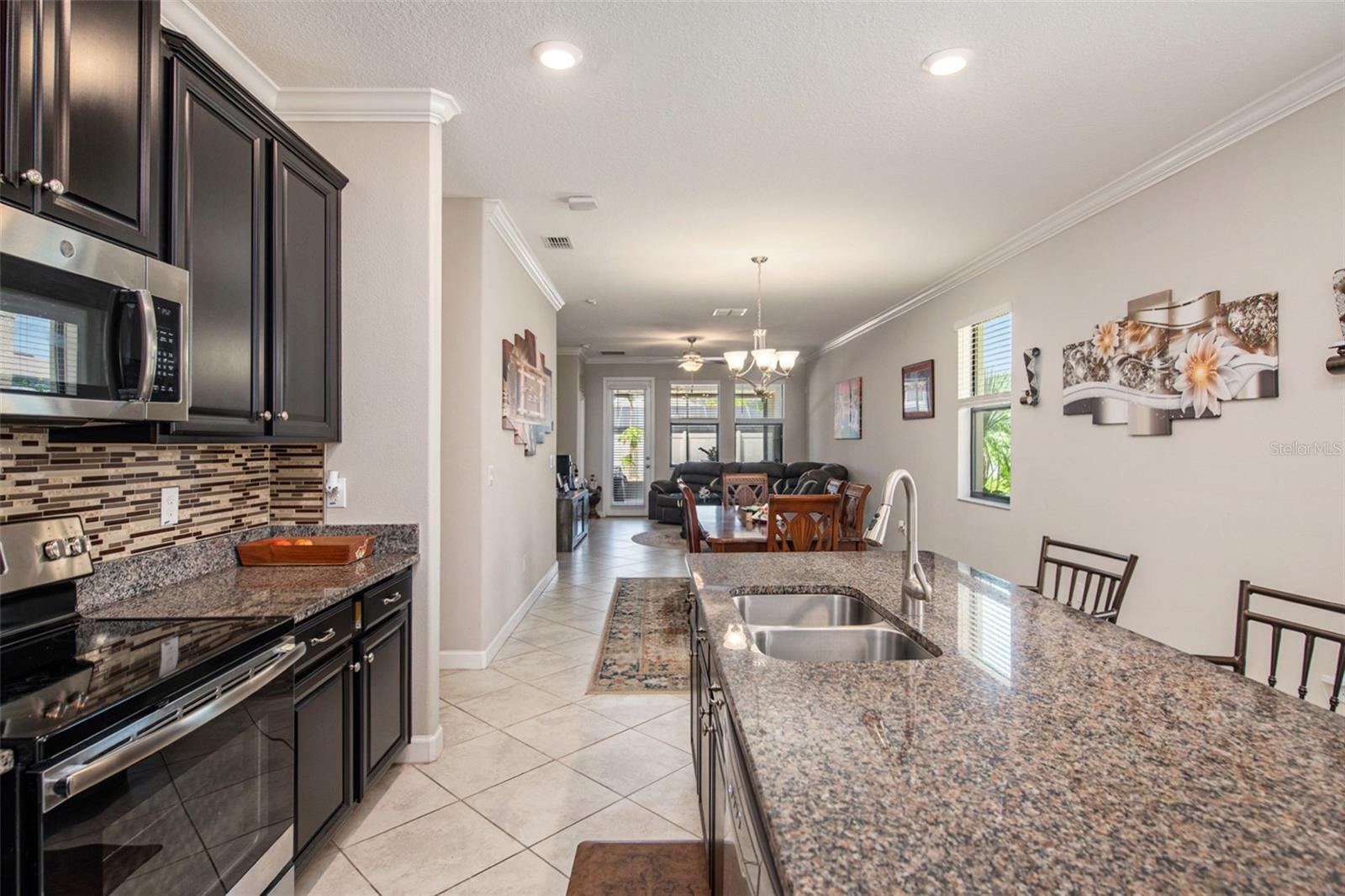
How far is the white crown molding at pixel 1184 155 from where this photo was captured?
7.91ft

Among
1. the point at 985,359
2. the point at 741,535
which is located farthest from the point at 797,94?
the point at 985,359

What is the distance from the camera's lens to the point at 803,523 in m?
3.87

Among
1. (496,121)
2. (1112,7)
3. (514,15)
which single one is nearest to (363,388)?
(496,121)

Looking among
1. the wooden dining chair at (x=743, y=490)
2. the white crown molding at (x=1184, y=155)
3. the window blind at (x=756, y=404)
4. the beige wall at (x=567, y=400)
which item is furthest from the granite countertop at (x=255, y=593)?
the window blind at (x=756, y=404)

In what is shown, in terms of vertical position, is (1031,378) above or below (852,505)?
above

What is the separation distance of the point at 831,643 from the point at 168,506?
2.10 meters

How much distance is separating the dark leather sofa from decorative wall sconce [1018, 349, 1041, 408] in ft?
14.3

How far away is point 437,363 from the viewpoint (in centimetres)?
267

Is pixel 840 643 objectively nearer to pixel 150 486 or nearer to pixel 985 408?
pixel 150 486

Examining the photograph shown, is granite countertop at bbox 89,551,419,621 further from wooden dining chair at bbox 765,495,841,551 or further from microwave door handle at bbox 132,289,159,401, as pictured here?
wooden dining chair at bbox 765,495,841,551

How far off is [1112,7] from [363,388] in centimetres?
293

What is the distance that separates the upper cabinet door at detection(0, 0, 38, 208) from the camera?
1229 millimetres

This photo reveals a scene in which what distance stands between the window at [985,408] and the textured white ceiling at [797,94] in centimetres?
97

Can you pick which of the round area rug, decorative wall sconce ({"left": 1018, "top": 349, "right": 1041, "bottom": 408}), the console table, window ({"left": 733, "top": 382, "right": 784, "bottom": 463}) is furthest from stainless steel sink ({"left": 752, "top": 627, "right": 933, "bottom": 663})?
window ({"left": 733, "top": 382, "right": 784, "bottom": 463})
